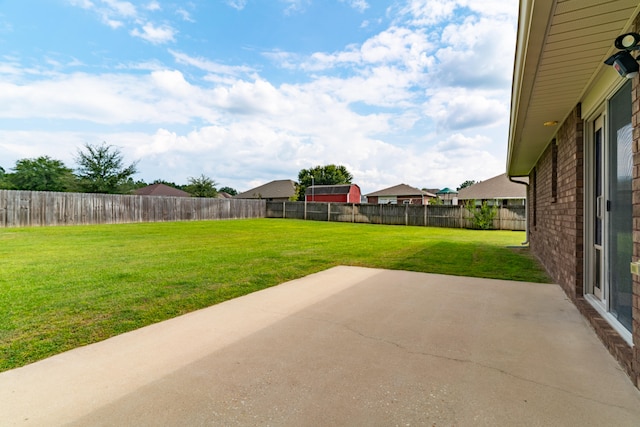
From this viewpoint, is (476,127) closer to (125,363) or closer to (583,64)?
(583,64)

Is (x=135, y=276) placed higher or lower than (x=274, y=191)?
lower

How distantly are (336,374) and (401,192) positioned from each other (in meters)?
39.2

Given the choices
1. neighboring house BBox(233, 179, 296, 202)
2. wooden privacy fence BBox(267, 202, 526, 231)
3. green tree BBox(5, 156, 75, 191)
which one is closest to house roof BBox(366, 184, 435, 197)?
neighboring house BBox(233, 179, 296, 202)

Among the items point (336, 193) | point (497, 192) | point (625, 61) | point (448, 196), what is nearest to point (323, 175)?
point (336, 193)

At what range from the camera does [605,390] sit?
184 cm

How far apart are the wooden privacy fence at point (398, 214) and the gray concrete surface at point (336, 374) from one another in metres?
16.0

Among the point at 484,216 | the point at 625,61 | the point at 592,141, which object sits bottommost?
the point at 484,216

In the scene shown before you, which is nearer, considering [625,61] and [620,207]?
[625,61]

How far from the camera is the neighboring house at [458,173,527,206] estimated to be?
2436 centimetres

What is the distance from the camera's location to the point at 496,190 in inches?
1008

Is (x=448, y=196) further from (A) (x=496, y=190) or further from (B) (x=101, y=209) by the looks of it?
(B) (x=101, y=209)

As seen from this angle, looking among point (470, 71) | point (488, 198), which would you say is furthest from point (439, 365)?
point (488, 198)

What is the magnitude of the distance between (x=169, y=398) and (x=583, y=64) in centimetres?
403

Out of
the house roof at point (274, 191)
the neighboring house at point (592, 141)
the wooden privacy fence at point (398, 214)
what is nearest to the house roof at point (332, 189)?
the house roof at point (274, 191)
